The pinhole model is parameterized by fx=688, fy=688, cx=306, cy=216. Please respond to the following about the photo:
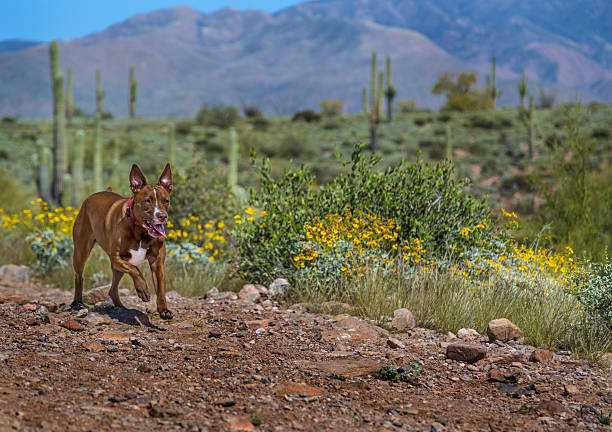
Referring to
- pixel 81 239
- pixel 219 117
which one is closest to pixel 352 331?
pixel 81 239

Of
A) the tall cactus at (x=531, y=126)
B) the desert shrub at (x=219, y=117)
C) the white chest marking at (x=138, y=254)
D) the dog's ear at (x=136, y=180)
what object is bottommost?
the white chest marking at (x=138, y=254)

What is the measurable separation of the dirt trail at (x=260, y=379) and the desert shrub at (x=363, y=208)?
56.5 inches

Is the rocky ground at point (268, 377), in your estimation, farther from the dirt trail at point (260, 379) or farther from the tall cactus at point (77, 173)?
the tall cactus at point (77, 173)

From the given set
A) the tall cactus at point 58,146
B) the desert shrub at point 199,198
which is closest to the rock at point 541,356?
the desert shrub at point 199,198

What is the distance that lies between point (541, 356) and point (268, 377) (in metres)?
2.45

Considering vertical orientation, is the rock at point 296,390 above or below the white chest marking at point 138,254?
below

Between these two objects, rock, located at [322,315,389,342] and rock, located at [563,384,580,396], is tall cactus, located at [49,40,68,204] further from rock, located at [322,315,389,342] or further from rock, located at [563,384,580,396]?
rock, located at [563,384,580,396]

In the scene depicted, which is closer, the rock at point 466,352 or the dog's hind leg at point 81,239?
the rock at point 466,352

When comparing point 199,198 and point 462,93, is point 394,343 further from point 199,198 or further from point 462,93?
point 462,93

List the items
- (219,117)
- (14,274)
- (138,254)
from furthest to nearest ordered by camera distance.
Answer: (219,117), (14,274), (138,254)

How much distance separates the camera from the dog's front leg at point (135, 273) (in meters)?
5.20

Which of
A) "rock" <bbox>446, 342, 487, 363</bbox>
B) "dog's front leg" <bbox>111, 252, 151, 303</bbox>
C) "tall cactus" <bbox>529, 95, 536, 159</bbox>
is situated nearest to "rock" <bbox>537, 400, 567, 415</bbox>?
"rock" <bbox>446, 342, 487, 363</bbox>

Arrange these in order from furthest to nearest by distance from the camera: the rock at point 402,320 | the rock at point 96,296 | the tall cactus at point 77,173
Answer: the tall cactus at point 77,173 < the rock at point 96,296 < the rock at point 402,320

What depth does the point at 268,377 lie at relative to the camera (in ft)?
16.3
